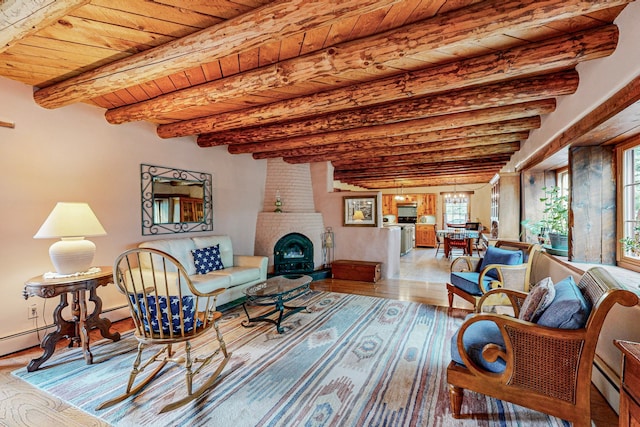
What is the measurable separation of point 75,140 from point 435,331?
4336 millimetres

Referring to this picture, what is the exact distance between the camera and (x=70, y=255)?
243 cm

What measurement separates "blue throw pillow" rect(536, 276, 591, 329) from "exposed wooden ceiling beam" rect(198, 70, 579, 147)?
1.76m

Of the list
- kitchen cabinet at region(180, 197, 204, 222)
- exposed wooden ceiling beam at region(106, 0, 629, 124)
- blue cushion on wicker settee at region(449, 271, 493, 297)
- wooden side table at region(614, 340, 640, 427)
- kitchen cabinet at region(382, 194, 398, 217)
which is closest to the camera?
wooden side table at region(614, 340, 640, 427)

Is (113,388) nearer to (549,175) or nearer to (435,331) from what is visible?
(435,331)

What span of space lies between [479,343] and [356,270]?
3534mm

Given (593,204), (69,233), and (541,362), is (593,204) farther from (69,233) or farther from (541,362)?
(69,233)

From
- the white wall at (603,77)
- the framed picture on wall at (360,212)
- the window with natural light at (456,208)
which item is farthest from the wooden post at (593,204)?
the window with natural light at (456,208)

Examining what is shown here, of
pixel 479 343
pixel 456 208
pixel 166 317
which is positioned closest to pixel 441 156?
pixel 479 343

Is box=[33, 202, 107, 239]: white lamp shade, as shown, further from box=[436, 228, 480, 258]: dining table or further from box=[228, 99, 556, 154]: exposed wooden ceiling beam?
box=[436, 228, 480, 258]: dining table

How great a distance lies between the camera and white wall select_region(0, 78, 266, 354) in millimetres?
2584

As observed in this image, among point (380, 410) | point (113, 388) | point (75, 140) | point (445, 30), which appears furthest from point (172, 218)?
point (445, 30)

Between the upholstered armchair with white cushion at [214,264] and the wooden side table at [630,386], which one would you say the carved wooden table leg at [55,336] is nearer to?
the upholstered armchair with white cushion at [214,264]

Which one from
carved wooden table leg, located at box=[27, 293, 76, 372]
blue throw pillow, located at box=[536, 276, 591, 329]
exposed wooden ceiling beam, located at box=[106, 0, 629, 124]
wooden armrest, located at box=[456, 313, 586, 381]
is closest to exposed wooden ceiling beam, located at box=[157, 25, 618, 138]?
exposed wooden ceiling beam, located at box=[106, 0, 629, 124]

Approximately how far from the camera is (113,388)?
6.56ft
